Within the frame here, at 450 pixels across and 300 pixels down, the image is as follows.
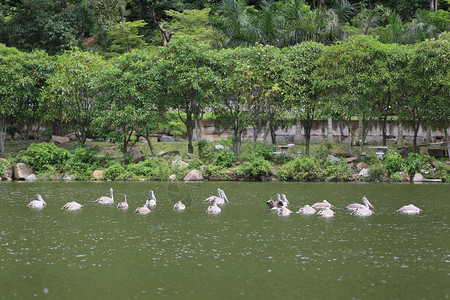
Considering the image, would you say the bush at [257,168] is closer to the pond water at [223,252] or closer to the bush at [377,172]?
the bush at [377,172]

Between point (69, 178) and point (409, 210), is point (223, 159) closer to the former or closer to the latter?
point (69, 178)

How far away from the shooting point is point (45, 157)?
32281mm

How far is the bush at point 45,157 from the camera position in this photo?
106ft

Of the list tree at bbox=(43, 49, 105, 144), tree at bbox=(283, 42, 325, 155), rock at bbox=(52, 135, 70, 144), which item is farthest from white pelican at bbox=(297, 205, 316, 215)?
rock at bbox=(52, 135, 70, 144)

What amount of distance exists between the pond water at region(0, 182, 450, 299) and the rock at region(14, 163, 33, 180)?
10.8 meters

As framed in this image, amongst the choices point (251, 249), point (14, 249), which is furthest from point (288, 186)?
point (14, 249)

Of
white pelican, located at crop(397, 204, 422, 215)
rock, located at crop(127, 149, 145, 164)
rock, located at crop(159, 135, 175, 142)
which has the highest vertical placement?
rock, located at crop(159, 135, 175, 142)

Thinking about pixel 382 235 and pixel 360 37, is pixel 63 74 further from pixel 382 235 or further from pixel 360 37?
pixel 382 235

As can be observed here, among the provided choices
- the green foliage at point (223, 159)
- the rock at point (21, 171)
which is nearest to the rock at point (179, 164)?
the green foliage at point (223, 159)

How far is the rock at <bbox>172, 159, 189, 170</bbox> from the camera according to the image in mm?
31797

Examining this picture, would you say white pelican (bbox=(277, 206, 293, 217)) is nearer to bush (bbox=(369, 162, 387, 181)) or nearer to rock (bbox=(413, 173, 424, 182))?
bush (bbox=(369, 162, 387, 181))

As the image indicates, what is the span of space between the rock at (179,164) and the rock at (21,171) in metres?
8.58

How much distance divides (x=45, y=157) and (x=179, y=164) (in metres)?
8.09

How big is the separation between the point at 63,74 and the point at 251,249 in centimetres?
2615
